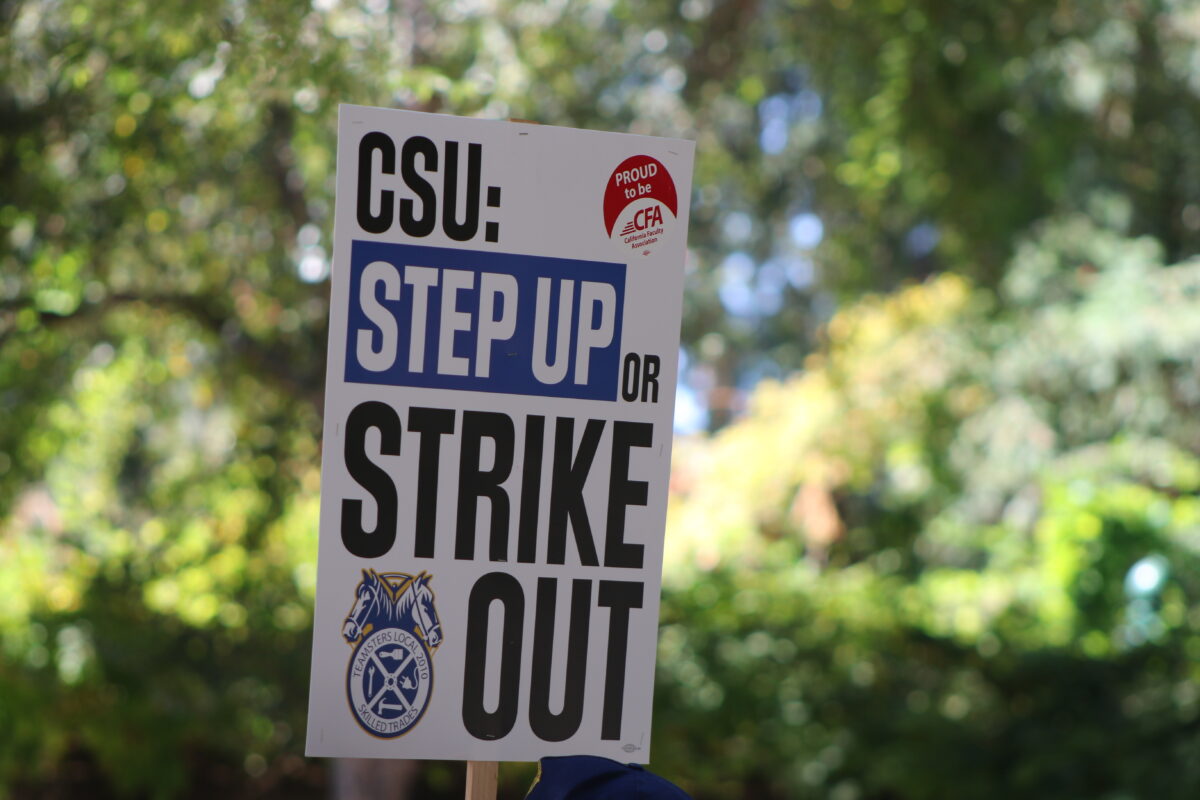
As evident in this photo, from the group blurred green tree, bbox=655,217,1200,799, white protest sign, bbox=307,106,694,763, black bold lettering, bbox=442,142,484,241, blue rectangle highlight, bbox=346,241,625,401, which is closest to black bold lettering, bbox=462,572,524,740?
white protest sign, bbox=307,106,694,763

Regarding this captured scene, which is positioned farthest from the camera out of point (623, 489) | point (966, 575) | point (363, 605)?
point (966, 575)

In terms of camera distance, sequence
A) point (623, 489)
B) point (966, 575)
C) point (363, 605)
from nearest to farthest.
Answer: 1. point (363, 605)
2. point (623, 489)
3. point (966, 575)

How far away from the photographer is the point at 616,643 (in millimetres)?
2006

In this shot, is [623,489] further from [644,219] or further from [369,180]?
[369,180]

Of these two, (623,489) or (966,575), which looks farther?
(966,575)

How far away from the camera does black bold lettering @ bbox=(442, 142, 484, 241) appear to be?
2002 mm

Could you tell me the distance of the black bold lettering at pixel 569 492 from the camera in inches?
79.1

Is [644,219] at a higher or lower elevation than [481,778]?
higher

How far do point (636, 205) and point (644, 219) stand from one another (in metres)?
0.03

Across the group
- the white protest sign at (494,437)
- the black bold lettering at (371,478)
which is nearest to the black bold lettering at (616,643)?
the white protest sign at (494,437)

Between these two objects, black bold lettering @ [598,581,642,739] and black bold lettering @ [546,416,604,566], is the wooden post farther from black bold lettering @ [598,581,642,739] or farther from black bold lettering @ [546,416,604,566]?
black bold lettering @ [546,416,604,566]

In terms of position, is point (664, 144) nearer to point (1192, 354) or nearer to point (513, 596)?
point (513, 596)

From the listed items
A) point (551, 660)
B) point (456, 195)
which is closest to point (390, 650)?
point (551, 660)

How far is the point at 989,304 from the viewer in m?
8.84
